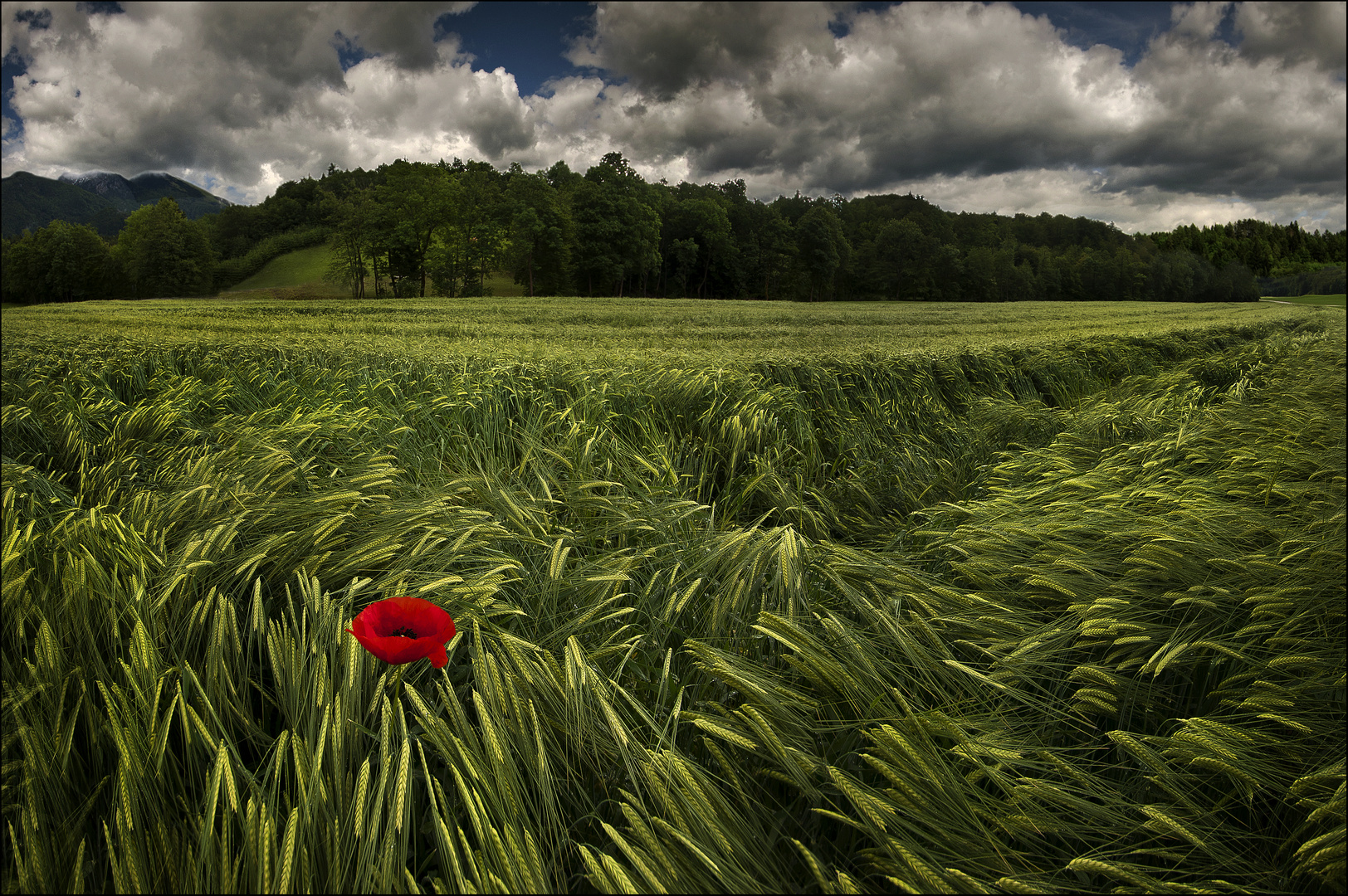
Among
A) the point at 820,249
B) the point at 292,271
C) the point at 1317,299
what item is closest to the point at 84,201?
the point at 292,271

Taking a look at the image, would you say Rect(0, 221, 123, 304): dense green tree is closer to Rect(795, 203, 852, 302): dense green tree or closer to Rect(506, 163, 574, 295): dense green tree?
Rect(506, 163, 574, 295): dense green tree

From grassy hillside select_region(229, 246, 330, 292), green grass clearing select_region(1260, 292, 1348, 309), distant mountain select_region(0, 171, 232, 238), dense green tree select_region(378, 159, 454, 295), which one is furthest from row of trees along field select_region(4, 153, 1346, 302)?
green grass clearing select_region(1260, 292, 1348, 309)

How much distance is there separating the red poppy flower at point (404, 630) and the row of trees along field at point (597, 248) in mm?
39484

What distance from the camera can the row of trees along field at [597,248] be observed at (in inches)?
1587

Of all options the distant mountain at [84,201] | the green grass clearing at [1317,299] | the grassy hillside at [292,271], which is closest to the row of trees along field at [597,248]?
the grassy hillside at [292,271]

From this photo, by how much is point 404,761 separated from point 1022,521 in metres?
2.26

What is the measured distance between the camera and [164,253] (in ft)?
155

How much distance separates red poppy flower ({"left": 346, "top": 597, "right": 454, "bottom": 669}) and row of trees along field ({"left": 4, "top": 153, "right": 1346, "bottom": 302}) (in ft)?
130

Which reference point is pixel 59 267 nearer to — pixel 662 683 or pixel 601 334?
pixel 601 334

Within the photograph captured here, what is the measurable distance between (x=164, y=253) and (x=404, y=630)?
62.8 meters

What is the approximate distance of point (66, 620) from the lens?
147cm

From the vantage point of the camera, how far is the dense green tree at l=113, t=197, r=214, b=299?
1859 inches

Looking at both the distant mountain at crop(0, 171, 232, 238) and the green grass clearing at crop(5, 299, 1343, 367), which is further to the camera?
the distant mountain at crop(0, 171, 232, 238)

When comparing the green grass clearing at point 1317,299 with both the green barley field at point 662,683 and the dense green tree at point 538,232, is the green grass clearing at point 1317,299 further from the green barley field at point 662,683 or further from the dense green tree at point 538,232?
the dense green tree at point 538,232
